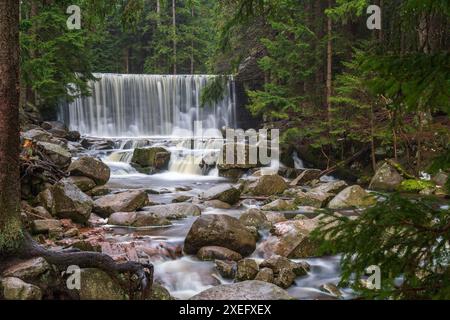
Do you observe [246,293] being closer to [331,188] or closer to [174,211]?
[174,211]

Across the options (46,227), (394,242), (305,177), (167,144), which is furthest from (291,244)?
(167,144)

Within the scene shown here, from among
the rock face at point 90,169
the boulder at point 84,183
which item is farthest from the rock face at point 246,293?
the rock face at point 90,169

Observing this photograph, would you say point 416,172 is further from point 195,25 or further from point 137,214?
point 195,25

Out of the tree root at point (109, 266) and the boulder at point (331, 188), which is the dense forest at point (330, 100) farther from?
the boulder at point (331, 188)

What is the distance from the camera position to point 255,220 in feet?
32.4

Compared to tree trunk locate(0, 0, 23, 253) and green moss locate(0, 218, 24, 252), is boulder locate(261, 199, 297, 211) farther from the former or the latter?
tree trunk locate(0, 0, 23, 253)

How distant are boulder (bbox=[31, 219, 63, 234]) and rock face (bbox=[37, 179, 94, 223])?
2.57ft

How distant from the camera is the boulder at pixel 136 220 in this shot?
9797 millimetres

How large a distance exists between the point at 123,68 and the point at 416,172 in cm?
3316

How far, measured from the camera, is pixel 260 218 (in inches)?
392

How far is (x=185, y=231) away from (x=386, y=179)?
774cm

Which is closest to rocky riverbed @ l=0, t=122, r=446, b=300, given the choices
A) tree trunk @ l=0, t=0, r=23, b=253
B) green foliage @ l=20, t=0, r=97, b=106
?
tree trunk @ l=0, t=0, r=23, b=253
